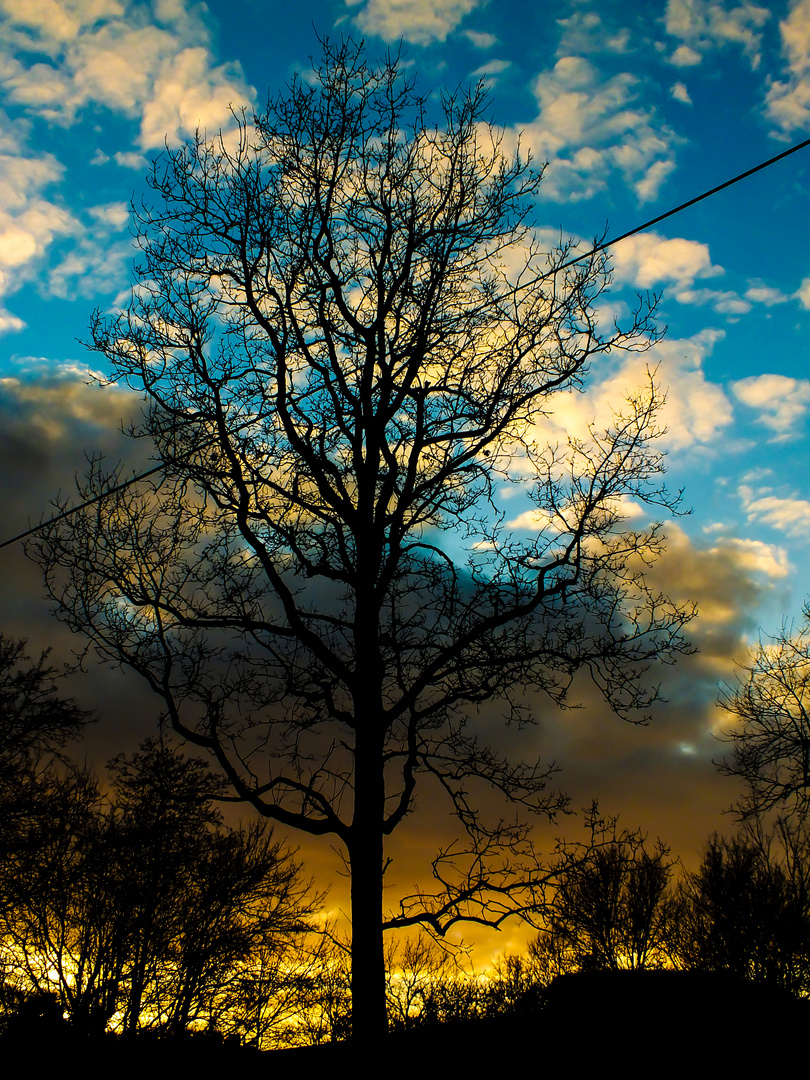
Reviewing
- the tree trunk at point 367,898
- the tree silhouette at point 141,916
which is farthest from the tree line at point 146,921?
the tree trunk at point 367,898

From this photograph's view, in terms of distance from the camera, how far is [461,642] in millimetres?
8180

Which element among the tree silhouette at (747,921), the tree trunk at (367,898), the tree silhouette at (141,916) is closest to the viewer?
the tree trunk at (367,898)

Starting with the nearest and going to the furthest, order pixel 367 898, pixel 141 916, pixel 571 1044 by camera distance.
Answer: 1. pixel 367 898
2. pixel 571 1044
3. pixel 141 916

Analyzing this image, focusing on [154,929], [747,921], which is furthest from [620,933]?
[154,929]

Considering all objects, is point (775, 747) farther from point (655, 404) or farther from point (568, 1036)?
point (655, 404)

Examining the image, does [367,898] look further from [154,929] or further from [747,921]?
[747,921]

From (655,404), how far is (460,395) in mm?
2309

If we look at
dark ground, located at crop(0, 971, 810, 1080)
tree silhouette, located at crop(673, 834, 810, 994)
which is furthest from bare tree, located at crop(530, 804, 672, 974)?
dark ground, located at crop(0, 971, 810, 1080)

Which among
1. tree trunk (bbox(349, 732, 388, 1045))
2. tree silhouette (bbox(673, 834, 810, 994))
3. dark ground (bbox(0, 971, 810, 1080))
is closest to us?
tree trunk (bbox(349, 732, 388, 1045))

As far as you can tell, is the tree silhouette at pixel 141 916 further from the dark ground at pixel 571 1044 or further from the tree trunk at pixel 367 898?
the tree trunk at pixel 367 898

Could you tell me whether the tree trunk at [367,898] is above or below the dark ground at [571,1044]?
above

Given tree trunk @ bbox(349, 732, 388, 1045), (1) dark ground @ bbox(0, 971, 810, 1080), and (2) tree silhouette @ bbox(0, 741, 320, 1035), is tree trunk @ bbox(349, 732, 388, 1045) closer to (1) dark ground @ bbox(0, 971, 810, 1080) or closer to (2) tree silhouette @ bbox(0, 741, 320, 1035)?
(1) dark ground @ bbox(0, 971, 810, 1080)

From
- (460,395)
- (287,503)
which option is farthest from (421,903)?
(460,395)

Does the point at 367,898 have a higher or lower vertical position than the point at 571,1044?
higher
